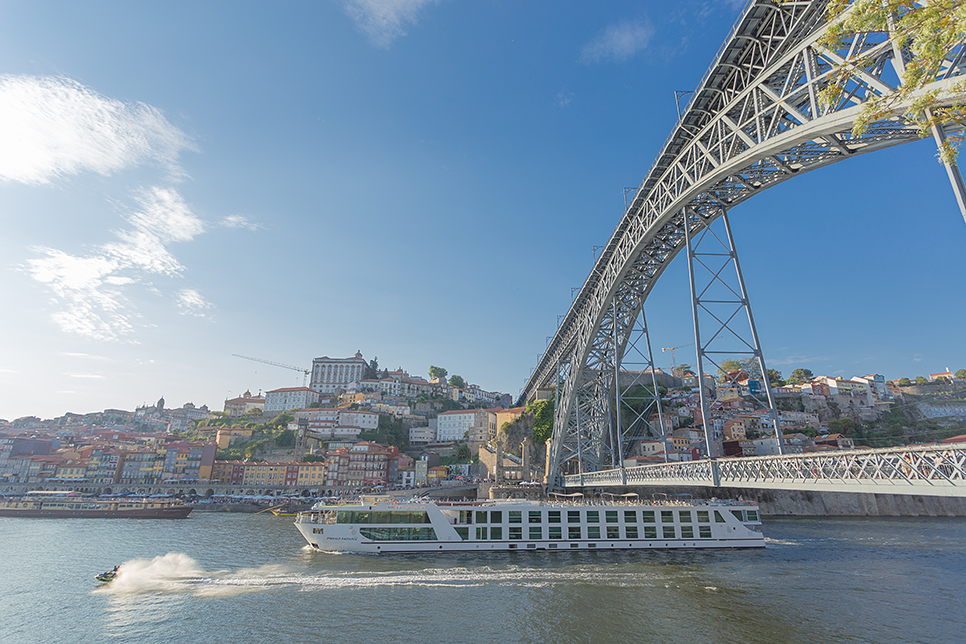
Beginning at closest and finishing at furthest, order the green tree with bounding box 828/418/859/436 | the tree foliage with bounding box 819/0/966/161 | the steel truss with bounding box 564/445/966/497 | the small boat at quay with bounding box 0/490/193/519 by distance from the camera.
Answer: the tree foliage with bounding box 819/0/966/161 → the steel truss with bounding box 564/445/966/497 → the small boat at quay with bounding box 0/490/193/519 → the green tree with bounding box 828/418/859/436

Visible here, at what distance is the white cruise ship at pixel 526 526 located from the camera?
884 inches

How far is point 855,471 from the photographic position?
1080 centimetres

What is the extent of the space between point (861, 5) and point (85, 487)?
Result: 85468 mm

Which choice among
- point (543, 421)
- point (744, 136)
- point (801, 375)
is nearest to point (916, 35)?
point (744, 136)

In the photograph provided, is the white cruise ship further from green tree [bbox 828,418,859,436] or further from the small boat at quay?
green tree [bbox 828,418,859,436]

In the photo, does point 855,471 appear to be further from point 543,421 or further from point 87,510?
point 87,510

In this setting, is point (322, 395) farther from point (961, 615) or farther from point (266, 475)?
point (961, 615)

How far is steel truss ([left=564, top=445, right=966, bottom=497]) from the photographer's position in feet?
28.2

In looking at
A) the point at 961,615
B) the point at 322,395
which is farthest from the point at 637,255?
the point at 322,395

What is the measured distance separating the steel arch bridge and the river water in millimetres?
11917

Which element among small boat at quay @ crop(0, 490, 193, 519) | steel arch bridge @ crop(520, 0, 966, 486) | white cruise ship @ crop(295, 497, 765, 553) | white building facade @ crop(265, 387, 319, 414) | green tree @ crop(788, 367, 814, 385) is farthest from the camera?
white building facade @ crop(265, 387, 319, 414)

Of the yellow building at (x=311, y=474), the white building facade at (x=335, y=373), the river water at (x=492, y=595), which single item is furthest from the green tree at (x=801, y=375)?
the white building facade at (x=335, y=373)

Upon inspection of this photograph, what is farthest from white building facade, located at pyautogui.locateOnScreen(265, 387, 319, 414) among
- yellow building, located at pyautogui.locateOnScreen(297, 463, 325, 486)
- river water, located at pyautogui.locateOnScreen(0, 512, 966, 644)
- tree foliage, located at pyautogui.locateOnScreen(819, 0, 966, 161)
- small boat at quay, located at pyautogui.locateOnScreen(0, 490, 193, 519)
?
tree foliage, located at pyautogui.locateOnScreen(819, 0, 966, 161)

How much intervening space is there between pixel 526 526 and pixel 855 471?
15.6 m
